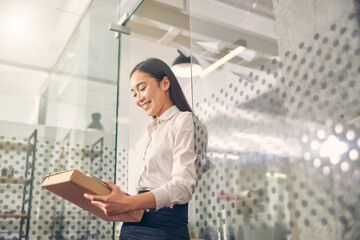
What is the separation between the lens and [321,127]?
64 centimetres

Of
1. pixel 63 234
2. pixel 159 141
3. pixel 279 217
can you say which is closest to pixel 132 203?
pixel 159 141

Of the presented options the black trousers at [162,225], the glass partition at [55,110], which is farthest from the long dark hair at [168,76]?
the glass partition at [55,110]

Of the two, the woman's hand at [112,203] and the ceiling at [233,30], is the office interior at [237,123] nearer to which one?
the ceiling at [233,30]

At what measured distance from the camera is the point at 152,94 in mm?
1179

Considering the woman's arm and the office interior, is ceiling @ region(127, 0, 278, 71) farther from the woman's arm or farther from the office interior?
the woman's arm

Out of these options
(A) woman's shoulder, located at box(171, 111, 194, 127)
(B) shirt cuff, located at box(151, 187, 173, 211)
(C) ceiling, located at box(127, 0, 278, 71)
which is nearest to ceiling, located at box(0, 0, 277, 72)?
(C) ceiling, located at box(127, 0, 278, 71)

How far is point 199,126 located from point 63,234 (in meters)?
0.98

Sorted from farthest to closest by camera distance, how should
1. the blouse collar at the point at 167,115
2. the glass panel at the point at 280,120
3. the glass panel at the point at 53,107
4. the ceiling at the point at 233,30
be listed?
the glass panel at the point at 53,107
the blouse collar at the point at 167,115
the ceiling at the point at 233,30
the glass panel at the point at 280,120

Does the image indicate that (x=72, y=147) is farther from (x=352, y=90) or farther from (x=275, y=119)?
(x=352, y=90)

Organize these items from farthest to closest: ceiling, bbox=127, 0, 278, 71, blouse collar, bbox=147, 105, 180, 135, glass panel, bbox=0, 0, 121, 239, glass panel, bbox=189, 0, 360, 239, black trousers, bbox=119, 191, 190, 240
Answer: glass panel, bbox=0, 0, 121, 239, blouse collar, bbox=147, 105, 180, 135, black trousers, bbox=119, 191, 190, 240, ceiling, bbox=127, 0, 278, 71, glass panel, bbox=189, 0, 360, 239

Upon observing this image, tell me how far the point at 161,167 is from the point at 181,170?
0.12m

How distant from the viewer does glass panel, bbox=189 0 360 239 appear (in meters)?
0.60

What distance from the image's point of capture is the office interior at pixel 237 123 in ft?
2.02

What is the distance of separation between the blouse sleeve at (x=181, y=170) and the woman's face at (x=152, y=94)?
162 millimetres
